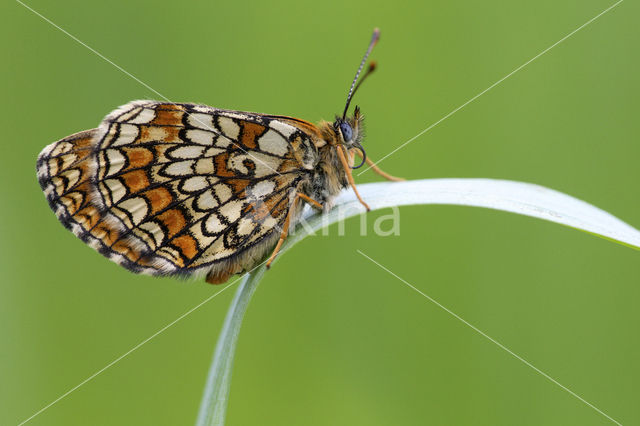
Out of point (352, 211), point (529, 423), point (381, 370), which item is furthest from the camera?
point (381, 370)

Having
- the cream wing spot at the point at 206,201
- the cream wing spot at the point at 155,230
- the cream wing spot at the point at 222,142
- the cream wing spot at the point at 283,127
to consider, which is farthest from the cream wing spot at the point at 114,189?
the cream wing spot at the point at 283,127

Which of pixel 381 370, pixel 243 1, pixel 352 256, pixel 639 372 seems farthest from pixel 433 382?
pixel 243 1

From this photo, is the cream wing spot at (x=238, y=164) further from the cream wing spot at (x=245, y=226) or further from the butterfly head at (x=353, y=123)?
the butterfly head at (x=353, y=123)

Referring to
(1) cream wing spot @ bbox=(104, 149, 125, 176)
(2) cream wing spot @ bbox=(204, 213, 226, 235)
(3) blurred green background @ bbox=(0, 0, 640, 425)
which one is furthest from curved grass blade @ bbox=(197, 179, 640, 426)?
(3) blurred green background @ bbox=(0, 0, 640, 425)

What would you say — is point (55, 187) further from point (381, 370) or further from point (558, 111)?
point (558, 111)

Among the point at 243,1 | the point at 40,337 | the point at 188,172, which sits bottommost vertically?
the point at 40,337

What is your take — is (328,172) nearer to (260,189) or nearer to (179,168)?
(260,189)

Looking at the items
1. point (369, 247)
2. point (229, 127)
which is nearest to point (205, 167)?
point (229, 127)
